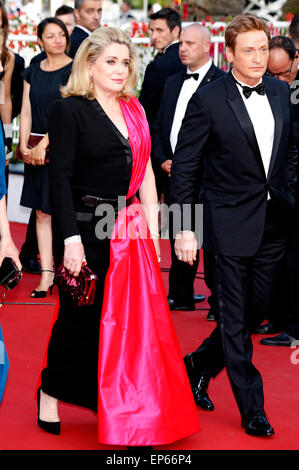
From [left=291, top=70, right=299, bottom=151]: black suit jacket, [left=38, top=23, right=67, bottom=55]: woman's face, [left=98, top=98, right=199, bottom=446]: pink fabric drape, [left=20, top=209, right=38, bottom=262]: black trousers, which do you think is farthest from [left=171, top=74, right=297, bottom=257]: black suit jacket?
[left=20, top=209, right=38, bottom=262]: black trousers

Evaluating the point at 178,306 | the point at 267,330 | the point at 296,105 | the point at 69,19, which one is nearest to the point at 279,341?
the point at 267,330

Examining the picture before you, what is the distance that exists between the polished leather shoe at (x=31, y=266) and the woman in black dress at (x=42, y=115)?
84 cm

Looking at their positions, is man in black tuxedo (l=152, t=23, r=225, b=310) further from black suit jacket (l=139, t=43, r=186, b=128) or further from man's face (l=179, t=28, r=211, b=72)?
black suit jacket (l=139, t=43, r=186, b=128)

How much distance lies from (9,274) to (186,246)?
922mm

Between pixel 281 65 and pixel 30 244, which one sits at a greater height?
pixel 281 65

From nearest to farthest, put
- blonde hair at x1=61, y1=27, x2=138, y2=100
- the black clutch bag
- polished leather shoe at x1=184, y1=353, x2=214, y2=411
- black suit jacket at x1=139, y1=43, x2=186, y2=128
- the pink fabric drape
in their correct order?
the black clutch bag
the pink fabric drape
blonde hair at x1=61, y1=27, x2=138, y2=100
polished leather shoe at x1=184, y1=353, x2=214, y2=411
black suit jacket at x1=139, y1=43, x2=186, y2=128

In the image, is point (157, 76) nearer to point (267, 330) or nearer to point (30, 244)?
point (30, 244)

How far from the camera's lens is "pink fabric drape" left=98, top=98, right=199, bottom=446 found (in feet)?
12.5

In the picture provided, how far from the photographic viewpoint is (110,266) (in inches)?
156

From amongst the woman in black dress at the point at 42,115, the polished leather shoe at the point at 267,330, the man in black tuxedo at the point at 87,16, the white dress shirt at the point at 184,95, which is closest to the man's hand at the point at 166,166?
the white dress shirt at the point at 184,95

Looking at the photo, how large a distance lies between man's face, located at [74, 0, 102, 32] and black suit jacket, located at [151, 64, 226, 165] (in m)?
1.81

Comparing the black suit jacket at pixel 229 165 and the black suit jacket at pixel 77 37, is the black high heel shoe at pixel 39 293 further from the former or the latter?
the black suit jacket at pixel 229 165

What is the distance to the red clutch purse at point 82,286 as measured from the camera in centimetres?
384
